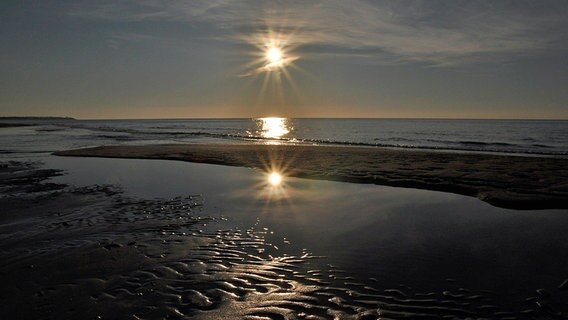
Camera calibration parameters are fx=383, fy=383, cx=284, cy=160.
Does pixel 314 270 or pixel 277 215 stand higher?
pixel 277 215

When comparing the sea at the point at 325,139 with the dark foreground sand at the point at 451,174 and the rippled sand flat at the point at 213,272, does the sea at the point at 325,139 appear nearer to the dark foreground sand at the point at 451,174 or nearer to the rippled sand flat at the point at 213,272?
the dark foreground sand at the point at 451,174

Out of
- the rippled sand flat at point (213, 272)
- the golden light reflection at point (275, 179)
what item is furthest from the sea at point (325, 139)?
the rippled sand flat at point (213, 272)

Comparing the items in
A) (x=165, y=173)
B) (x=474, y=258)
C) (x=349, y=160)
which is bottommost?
(x=474, y=258)

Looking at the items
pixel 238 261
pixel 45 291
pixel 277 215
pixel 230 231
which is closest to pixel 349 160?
pixel 277 215

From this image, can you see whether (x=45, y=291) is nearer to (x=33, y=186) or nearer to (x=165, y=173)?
(x=33, y=186)

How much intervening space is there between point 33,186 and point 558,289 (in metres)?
17.3

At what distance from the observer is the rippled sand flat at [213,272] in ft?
17.9

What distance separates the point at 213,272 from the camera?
6.78 meters

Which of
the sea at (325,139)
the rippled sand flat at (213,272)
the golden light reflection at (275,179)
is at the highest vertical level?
the sea at (325,139)

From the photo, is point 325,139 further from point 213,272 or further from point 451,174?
point 213,272

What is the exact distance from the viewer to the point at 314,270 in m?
6.87

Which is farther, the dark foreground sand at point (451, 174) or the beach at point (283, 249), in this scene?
the dark foreground sand at point (451, 174)

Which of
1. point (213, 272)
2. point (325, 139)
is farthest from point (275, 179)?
point (325, 139)

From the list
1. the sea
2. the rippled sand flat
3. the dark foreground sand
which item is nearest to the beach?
the rippled sand flat
